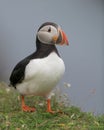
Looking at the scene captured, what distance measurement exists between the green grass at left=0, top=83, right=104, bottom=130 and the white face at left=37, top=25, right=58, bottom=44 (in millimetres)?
716

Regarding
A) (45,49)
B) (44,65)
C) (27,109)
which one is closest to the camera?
(44,65)

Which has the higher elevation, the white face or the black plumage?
the white face

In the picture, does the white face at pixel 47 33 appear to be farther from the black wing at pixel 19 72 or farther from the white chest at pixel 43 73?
the black wing at pixel 19 72

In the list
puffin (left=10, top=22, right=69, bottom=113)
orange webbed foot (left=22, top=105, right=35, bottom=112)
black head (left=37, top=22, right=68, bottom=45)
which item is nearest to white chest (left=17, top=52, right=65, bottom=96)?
puffin (left=10, top=22, right=69, bottom=113)

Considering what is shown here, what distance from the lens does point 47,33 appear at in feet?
13.2

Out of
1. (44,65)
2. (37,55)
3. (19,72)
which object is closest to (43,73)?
(44,65)

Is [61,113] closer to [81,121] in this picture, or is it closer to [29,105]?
[81,121]

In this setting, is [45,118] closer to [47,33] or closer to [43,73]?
[43,73]

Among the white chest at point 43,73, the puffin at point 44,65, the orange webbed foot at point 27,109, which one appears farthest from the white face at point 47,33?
the orange webbed foot at point 27,109

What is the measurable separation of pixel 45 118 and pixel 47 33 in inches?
→ 32.1

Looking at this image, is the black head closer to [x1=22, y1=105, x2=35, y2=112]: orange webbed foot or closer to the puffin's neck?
the puffin's neck

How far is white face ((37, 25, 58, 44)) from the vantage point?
4.01 metres

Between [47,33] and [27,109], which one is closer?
[47,33]

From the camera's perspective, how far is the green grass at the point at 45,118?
3.79 m
